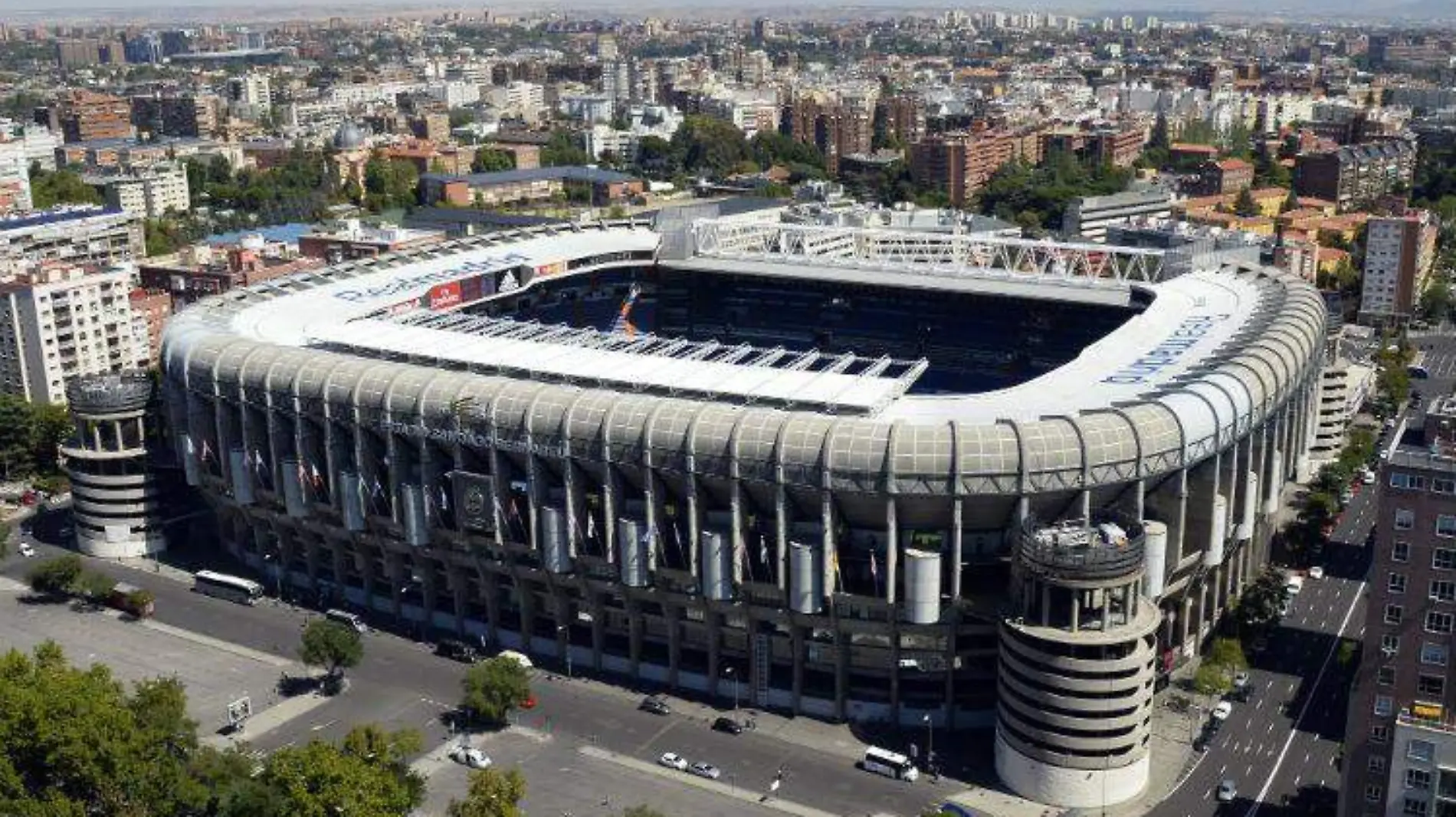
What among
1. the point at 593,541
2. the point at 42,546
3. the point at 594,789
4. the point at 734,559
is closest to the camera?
the point at 594,789

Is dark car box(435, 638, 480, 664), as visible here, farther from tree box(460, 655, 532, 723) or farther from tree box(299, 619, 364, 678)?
tree box(460, 655, 532, 723)

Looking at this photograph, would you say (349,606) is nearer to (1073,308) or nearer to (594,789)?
(594,789)

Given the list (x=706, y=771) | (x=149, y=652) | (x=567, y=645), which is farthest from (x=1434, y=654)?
(x=149, y=652)

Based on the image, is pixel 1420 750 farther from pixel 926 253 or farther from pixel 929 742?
pixel 926 253

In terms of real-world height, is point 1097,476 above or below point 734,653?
above

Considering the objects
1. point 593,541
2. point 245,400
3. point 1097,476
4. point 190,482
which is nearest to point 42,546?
point 190,482
